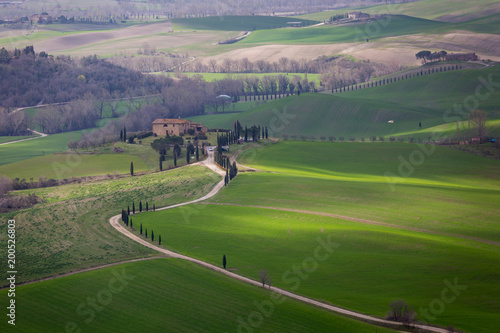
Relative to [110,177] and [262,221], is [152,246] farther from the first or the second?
[110,177]

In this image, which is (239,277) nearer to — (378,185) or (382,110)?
(378,185)

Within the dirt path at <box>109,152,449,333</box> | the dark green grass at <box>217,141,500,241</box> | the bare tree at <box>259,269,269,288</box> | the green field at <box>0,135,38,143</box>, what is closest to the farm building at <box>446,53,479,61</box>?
the dark green grass at <box>217,141,500,241</box>

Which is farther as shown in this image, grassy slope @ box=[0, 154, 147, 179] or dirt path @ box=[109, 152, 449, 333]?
grassy slope @ box=[0, 154, 147, 179]

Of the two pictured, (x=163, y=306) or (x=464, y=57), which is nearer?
(x=163, y=306)

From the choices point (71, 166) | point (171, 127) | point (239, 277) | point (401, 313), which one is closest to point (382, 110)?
point (171, 127)

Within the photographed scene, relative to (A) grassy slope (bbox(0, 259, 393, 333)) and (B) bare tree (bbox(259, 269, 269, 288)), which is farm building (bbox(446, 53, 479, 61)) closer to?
(B) bare tree (bbox(259, 269, 269, 288))

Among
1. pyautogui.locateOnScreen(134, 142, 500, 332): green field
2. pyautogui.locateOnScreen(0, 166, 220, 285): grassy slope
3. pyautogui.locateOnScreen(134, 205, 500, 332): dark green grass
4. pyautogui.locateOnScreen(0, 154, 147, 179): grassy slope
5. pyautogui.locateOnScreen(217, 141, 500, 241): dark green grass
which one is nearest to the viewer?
pyautogui.locateOnScreen(134, 205, 500, 332): dark green grass
